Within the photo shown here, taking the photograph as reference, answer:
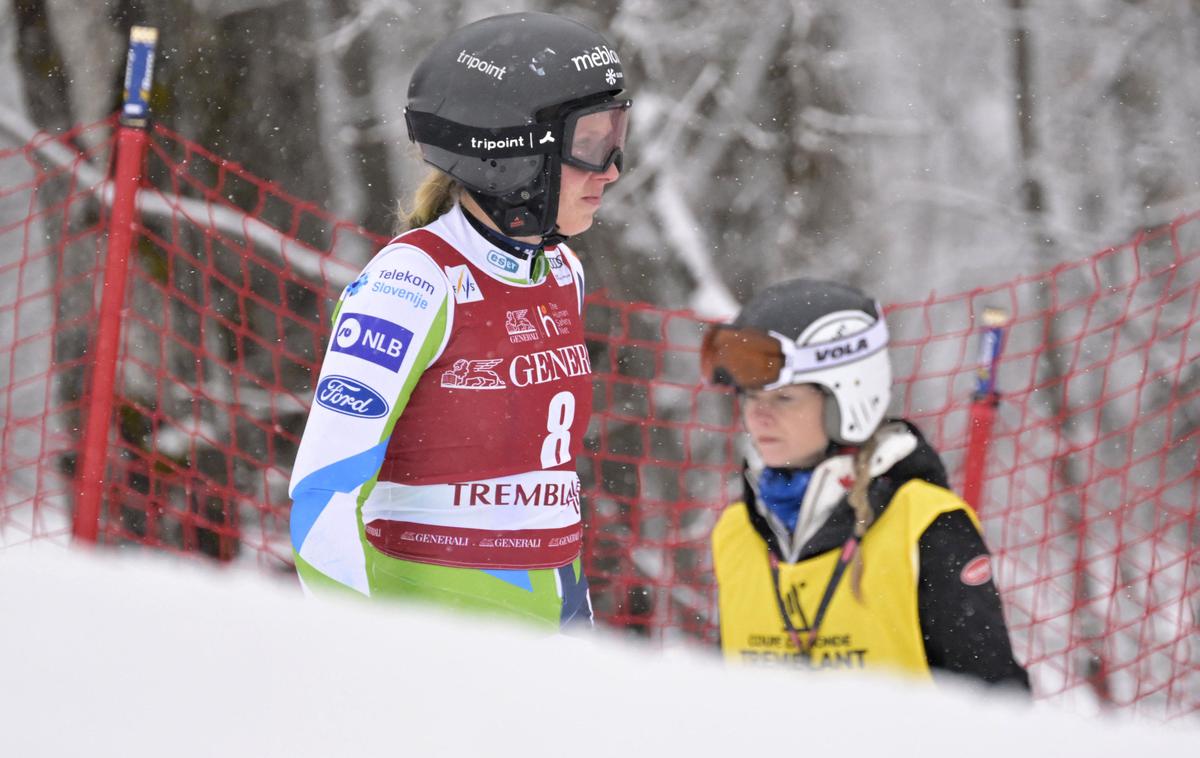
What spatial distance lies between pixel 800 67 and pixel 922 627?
8305 mm

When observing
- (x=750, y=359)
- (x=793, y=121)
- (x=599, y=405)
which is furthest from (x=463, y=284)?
(x=793, y=121)

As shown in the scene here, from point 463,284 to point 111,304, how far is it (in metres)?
1.58

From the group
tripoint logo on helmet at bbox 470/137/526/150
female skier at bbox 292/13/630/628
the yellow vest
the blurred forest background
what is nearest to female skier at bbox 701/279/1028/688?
the yellow vest

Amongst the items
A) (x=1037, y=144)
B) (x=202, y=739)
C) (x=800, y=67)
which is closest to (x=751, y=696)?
(x=202, y=739)

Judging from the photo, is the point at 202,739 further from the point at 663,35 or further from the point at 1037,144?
the point at 1037,144

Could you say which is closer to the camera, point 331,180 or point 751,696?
point 751,696

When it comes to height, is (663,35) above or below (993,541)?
above

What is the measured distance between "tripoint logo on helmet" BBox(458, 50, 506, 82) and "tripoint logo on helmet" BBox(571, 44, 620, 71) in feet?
0.51

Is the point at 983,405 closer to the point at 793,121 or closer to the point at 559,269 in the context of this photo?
A: the point at 559,269

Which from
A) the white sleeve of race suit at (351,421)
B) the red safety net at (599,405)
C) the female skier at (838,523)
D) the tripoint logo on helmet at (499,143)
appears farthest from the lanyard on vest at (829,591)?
the red safety net at (599,405)

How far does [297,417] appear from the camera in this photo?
7770mm

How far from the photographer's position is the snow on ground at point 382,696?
2.48 ft

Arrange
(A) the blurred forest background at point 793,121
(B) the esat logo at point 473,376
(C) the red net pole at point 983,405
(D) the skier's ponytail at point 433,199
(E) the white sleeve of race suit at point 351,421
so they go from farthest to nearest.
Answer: (A) the blurred forest background at point 793,121 → (C) the red net pole at point 983,405 → (D) the skier's ponytail at point 433,199 → (B) the esat logo at point 473,376 → (E) the white sleeve of race suit at point 351,421

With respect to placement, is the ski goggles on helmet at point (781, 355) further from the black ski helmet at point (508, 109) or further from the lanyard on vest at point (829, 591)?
the black ski helmet at point (508, 109)
